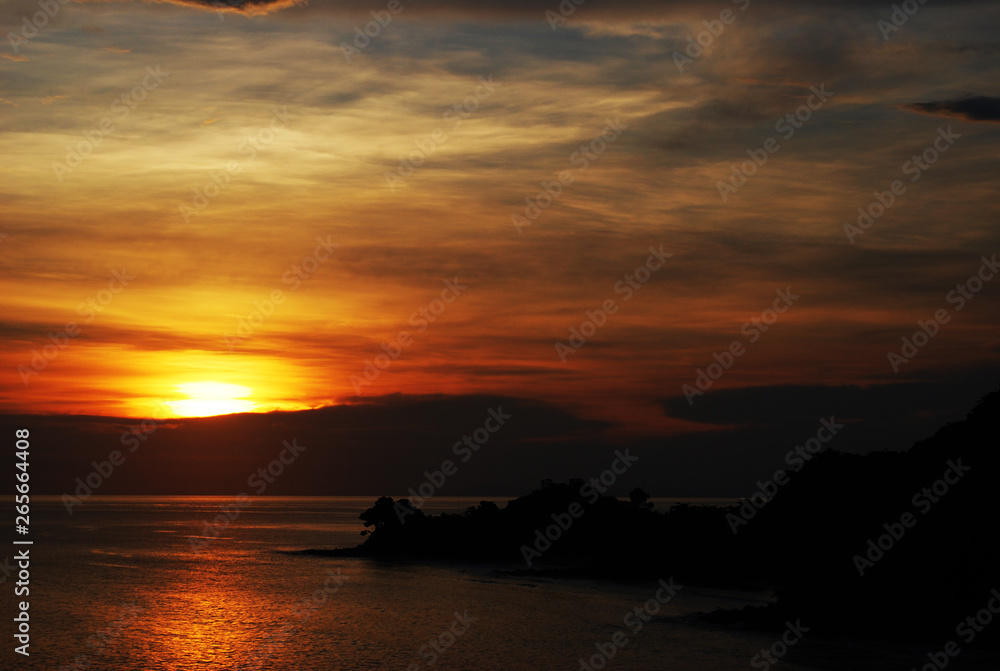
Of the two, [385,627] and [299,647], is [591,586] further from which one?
[299,647]

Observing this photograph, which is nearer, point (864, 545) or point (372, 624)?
point (864, 545)

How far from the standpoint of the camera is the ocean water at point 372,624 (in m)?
46.2

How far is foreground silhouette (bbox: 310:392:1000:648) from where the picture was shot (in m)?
46.4

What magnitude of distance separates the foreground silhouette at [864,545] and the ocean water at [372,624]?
2.60 metres

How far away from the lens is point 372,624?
59.8 m

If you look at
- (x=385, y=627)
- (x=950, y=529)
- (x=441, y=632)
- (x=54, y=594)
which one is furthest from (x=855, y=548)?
(x=54, y=594)

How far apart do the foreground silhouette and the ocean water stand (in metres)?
2.60

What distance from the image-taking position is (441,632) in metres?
56.5

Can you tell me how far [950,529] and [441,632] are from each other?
99.2ft

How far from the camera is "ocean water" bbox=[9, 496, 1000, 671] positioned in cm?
4619

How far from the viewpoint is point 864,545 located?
53.5 m

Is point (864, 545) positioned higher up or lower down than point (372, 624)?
higher up

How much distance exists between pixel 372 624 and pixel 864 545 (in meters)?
31.6

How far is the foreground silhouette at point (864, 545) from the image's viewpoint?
152ft
